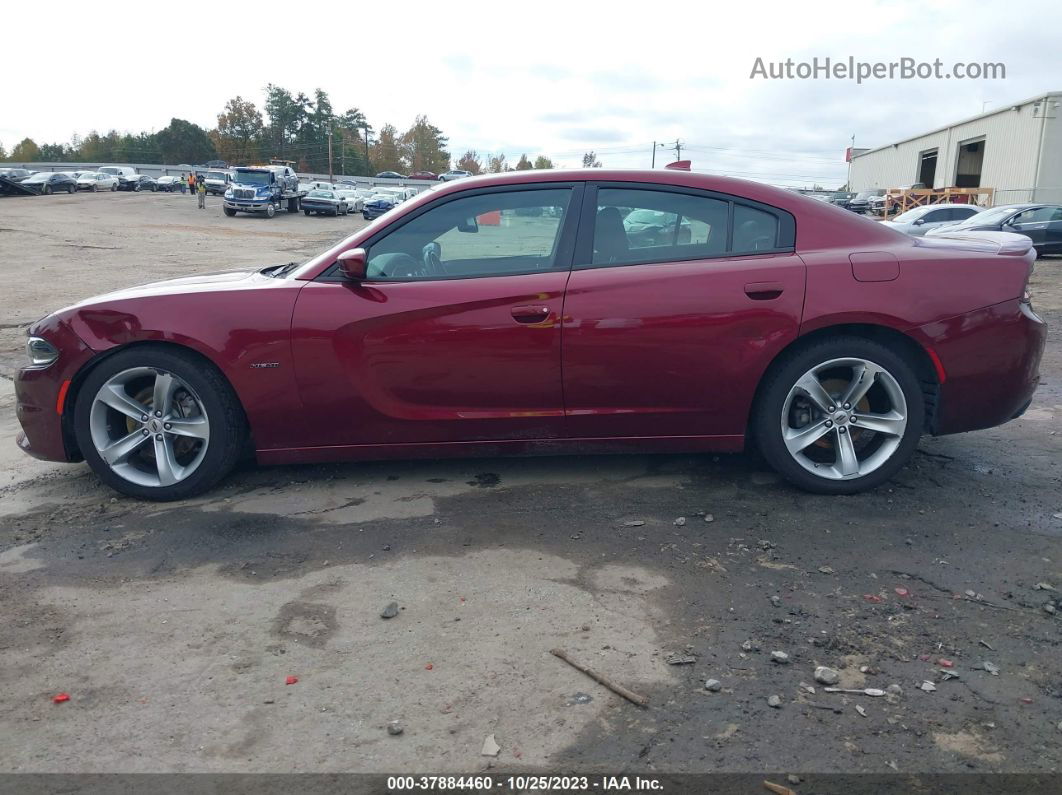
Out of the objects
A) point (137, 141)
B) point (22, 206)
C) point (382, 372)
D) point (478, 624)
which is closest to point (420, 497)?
point (382, 372)

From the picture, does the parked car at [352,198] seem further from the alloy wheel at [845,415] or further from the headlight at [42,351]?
the alloy wheel at [845,415]

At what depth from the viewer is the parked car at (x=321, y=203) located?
4166 centimetres

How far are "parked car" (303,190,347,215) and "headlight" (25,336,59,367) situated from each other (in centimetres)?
3931

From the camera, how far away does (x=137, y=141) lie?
111 m

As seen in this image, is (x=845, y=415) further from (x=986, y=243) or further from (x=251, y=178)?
(x=251, y=178)

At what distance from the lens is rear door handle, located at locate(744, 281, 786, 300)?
3988 millimetres

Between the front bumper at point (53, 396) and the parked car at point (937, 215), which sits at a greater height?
the parked car at point (937, 215)

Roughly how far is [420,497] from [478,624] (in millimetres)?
1294

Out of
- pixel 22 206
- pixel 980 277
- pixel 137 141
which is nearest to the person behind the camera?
pixel 980 277

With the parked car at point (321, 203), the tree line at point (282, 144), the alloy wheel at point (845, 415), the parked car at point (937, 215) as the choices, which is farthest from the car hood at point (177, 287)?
the tree line at point (282, 144)

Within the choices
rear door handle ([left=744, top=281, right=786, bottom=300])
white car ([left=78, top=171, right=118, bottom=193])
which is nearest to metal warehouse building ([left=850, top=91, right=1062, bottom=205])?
rear door handle ([left=744, top=281, right=786, bottom=300])

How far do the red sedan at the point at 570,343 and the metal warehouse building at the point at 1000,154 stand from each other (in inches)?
1482

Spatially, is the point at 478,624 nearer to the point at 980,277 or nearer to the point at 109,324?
the point at 109,324

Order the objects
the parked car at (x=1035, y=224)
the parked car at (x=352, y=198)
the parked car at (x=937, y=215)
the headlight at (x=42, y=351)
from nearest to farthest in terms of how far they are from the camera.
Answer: the headlight at (x=42, y=351) → the parked car at (x=1035, y=224) → the parked car at (x=937, y=215) → the parked car at (x=352, y=198)
